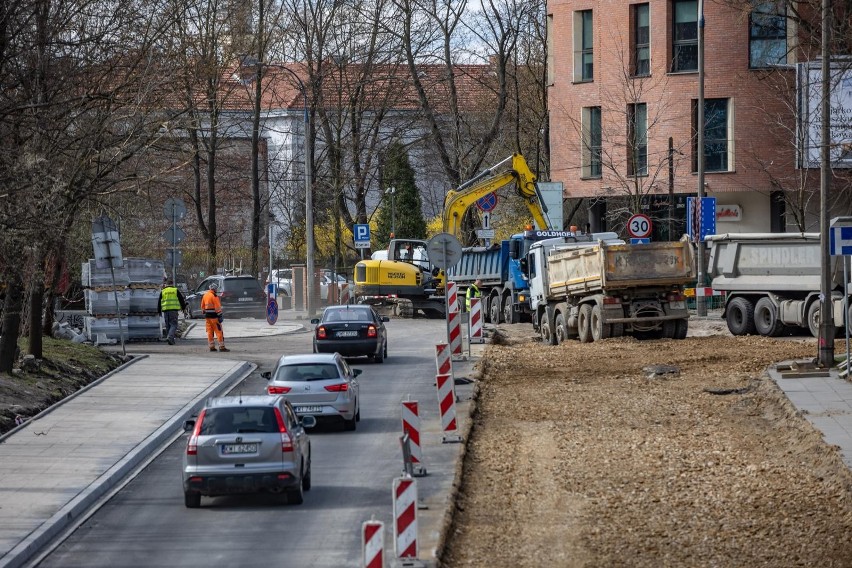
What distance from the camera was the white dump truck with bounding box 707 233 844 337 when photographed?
3188 cm

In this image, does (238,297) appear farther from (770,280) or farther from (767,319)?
(770,280)

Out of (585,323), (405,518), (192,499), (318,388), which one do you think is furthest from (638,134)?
(405,518)

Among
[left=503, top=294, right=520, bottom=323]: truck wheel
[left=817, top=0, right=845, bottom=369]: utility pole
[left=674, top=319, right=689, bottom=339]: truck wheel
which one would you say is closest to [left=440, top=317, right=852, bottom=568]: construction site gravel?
[left=817, top=0, right=845, bottom=369]: utility pole

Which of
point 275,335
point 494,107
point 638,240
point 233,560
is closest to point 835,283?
point 638,240

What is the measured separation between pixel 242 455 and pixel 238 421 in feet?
1.48

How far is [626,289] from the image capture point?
107ft

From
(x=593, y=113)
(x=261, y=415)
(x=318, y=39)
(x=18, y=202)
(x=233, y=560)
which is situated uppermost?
(x=318, y=39)

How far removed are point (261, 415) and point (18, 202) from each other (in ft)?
13.3

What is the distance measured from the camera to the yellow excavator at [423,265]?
43.5m

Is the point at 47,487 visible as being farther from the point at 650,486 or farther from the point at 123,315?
the point at 123,315

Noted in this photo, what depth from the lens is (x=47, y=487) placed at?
15188 millimetres

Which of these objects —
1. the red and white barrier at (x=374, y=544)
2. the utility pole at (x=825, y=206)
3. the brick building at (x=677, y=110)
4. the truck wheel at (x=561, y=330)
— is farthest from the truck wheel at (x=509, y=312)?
the red and white barrier at (x=374, y=544)

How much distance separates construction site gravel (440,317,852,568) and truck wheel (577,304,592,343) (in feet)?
20.9

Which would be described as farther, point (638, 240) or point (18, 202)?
point (638, 240)
